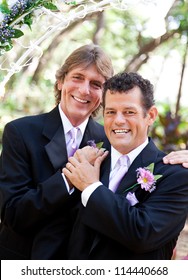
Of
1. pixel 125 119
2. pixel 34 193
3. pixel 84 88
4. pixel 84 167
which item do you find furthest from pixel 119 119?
pixel 34 193

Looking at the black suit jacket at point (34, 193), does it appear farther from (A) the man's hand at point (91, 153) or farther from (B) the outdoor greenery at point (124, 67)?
(B) the outdoor greenery at point (124, 67)

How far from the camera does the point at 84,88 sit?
135 inches

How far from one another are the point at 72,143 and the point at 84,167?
1.65ft

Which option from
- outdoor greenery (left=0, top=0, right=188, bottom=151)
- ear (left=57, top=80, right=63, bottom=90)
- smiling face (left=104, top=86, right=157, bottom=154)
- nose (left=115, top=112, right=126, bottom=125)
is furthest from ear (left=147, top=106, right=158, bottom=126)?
outdoor greenery (left=0, top=0, right=188, bottom=151)

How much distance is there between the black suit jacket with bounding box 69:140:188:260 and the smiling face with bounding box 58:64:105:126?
2.29ft

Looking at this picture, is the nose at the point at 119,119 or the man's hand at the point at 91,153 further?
the man's hand at the point at 91,153

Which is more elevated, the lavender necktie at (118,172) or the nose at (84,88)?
the nose at (84,88)

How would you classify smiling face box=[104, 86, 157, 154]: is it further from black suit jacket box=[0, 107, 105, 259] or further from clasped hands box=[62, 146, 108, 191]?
black suit jacket box=[0, 107, 105, 259]

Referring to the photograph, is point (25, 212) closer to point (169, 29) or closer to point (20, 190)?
point (20, 190)

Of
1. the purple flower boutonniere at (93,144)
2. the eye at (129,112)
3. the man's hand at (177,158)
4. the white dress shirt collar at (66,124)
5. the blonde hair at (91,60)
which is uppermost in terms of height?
the blonde hair at (91,60)

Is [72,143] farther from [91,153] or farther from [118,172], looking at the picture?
[118,172]

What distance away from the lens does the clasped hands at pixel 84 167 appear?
115 inches

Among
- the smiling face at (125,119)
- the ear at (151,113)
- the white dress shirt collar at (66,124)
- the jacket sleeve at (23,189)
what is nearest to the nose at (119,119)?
the smiling face at (125,119)

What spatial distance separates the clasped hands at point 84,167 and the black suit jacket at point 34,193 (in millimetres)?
88
